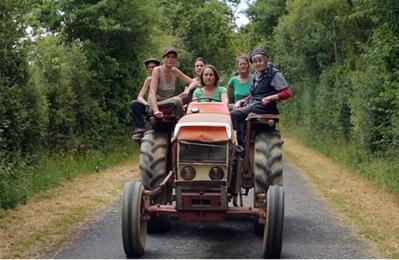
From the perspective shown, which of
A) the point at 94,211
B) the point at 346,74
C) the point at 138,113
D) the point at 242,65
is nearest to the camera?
the point at 242,65

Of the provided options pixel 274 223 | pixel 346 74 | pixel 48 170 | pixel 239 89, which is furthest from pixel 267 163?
pixel 346 74

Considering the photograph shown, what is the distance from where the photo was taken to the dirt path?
850 cm

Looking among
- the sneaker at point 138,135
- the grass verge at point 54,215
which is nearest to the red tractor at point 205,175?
the sneaker at point 138,135

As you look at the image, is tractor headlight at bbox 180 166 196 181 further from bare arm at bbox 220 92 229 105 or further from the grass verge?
the grass verge

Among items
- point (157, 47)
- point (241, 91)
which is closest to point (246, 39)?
point (157, 47)

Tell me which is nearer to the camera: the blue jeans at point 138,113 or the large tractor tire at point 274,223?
the large tractor tire at point 274,223

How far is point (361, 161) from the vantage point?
715 inches

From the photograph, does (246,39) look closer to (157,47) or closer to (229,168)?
(157,47)

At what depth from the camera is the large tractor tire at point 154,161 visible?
28.1 feet

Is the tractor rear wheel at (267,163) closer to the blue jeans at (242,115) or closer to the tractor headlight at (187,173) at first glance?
the blue jeans at (242,115)

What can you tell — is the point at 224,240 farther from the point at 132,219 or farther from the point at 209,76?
the point at 209,76

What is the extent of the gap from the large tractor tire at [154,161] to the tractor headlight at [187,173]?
0.70 meters

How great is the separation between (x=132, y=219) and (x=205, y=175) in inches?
39.0

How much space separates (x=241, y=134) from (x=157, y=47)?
13496 millimetres
